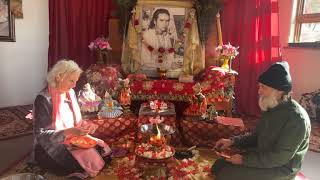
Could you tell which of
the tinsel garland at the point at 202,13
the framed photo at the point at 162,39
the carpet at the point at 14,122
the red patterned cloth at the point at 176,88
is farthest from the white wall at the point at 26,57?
the red patterned cloth at the point at 176,88

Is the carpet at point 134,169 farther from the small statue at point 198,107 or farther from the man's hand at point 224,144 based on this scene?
the small statue at point 198,107

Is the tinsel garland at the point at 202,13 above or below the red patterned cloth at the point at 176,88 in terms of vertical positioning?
above

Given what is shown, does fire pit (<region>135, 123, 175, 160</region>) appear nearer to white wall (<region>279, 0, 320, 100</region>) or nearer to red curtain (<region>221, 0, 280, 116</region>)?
red curtain (<region>221, 0, 280, 116</region>)

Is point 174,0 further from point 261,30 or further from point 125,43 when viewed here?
point 261,30

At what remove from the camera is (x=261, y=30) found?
480 centimetres

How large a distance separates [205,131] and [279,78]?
4.50 feet

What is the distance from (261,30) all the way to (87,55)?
2689 millimetres

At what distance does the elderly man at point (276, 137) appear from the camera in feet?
7.25

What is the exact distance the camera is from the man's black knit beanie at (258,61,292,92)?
7.47 ft

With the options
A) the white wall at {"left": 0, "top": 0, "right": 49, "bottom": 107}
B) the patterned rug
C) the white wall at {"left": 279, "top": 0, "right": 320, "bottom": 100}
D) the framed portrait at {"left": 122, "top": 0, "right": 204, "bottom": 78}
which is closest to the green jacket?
the patterned rug

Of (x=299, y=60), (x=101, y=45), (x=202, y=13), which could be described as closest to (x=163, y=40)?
(x=202, y=13)

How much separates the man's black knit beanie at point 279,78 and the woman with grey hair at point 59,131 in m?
1.41

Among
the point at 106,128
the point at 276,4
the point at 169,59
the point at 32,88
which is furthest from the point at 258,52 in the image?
the point at 32,88

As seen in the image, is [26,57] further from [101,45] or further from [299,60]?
[299,60]
